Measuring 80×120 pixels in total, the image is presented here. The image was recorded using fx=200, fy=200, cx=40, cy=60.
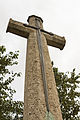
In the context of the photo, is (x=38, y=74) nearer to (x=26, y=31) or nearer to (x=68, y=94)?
(x=26, y=31)

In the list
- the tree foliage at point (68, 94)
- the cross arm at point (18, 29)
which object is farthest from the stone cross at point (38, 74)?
the tree foliage at point (68, 94)

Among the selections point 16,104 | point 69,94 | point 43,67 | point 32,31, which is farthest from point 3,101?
point 43,67

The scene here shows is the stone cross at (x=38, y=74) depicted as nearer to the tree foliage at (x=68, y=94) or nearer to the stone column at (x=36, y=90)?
the stone column at (x=36, y=90)

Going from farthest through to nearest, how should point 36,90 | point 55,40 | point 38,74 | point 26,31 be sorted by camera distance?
point 55,40
point 26,31
point 38,74
point 36,90

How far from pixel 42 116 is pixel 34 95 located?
0.51 metres

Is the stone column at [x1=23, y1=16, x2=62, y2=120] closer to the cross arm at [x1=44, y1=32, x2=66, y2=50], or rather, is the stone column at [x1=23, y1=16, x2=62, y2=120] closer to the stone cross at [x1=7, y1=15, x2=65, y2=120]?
the stone cross at [x1=7, y1=15, x2=65, y2=120]

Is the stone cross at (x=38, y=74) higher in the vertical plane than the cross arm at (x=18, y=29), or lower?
lower

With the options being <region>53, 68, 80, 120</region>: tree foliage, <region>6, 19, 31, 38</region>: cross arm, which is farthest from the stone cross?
<region>53, 68, 80, 120</region>: tree foliage

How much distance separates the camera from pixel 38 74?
4340mm

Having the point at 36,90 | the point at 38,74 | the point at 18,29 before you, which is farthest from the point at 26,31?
the point at 36,90

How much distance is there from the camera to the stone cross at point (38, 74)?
3688 mm

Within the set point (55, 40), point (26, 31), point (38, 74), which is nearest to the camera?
point (38, 74)

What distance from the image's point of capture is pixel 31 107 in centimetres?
368

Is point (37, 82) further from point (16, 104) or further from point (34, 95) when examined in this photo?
point (16, 104)
